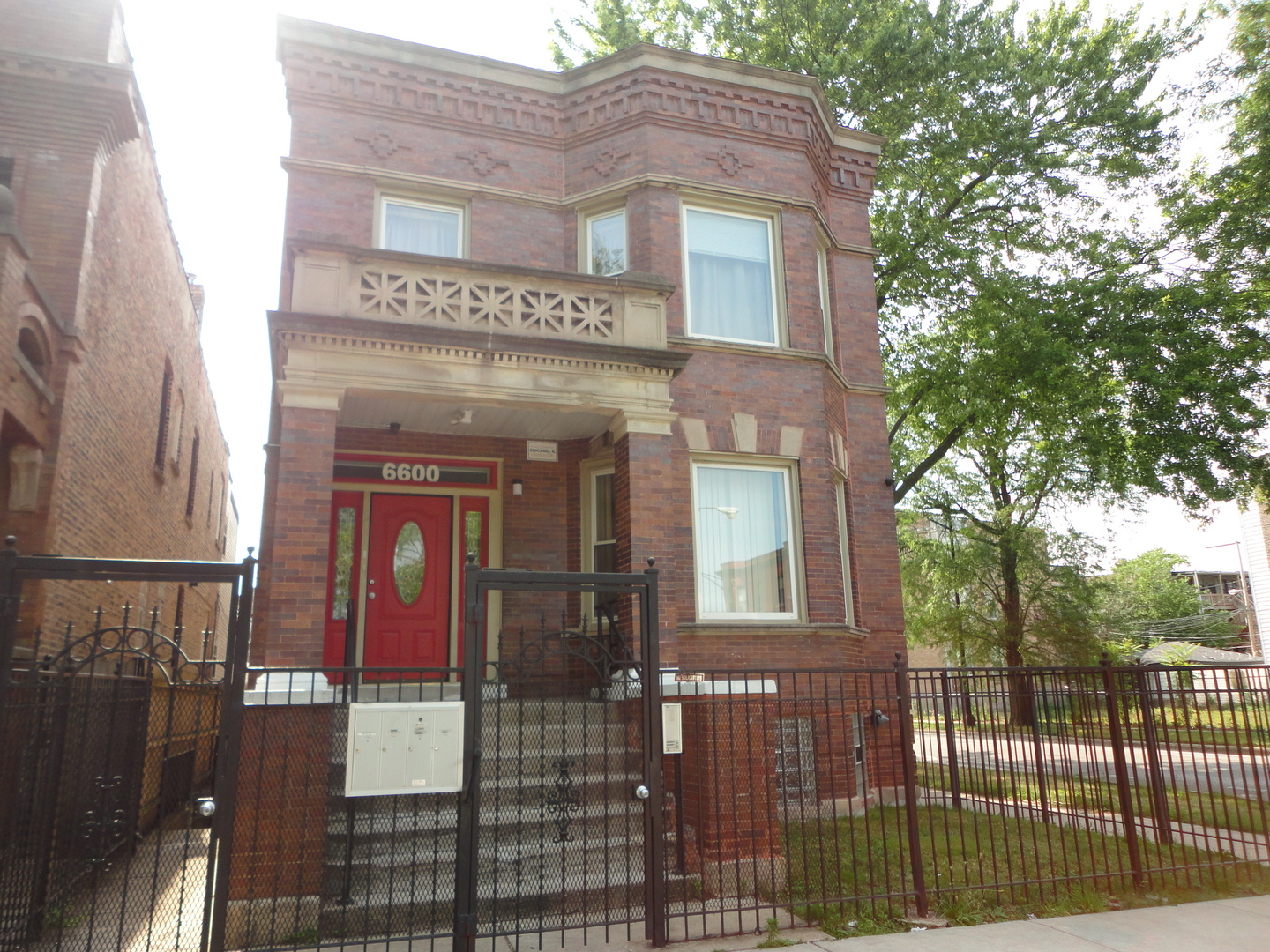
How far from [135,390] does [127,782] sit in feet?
28.8

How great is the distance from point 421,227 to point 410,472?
11.4ft

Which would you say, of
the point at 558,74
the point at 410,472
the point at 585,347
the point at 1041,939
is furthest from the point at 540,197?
→ the point at 1041,939

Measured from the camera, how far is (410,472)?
1173 centimetres

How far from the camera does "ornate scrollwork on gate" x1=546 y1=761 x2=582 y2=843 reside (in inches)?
249

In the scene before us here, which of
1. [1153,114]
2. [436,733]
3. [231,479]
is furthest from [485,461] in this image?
[231,479]

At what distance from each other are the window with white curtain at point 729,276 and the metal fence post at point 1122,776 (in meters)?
6.41

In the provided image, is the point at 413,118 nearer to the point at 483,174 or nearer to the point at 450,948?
the point at 483,174

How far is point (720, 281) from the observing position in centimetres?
1253

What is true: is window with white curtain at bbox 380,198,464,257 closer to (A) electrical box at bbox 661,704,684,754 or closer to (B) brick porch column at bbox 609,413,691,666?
(B) brick porch column at bbox 609,413,691,666

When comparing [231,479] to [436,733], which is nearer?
[436,733]

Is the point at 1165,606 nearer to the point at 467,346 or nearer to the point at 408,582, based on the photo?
the point at 408,582

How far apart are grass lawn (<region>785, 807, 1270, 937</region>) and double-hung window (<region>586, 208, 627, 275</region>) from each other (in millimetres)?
7865

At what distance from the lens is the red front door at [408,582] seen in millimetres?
11305

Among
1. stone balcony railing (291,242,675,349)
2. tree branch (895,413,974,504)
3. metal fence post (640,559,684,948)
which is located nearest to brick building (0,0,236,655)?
stone balcony railing (291,242,675,349)
